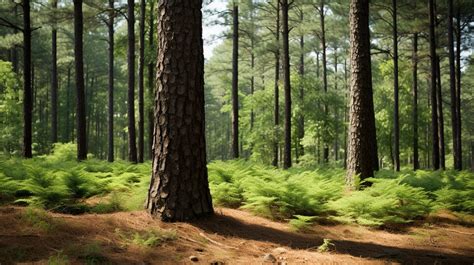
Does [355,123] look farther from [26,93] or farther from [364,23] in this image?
[26,93]

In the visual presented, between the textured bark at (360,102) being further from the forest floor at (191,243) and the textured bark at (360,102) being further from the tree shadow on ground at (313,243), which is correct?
the tree shadow on ground at (313,243)

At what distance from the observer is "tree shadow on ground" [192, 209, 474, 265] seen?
4.23 m

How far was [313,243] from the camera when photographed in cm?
470

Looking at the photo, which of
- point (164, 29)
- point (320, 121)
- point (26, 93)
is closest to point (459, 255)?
point (164, 29)

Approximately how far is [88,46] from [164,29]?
37700 mm

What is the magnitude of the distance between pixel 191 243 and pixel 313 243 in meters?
1.71

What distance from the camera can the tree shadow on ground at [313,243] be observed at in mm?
4230

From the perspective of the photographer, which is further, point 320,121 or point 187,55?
point 320,121

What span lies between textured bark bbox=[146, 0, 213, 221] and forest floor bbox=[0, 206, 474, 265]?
0.30 meters

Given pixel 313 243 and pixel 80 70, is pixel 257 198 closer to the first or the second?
pixel 313 243

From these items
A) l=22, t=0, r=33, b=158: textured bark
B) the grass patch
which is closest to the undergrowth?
the grass patch

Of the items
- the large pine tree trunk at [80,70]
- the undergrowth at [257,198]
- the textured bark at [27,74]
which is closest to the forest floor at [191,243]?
the undergrowth at [257,198]

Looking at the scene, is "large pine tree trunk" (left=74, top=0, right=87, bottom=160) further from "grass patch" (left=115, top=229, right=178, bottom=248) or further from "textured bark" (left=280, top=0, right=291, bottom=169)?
"grass patch" (left=115, top=229, right=178, bottom=248)

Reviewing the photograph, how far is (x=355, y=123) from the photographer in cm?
803
